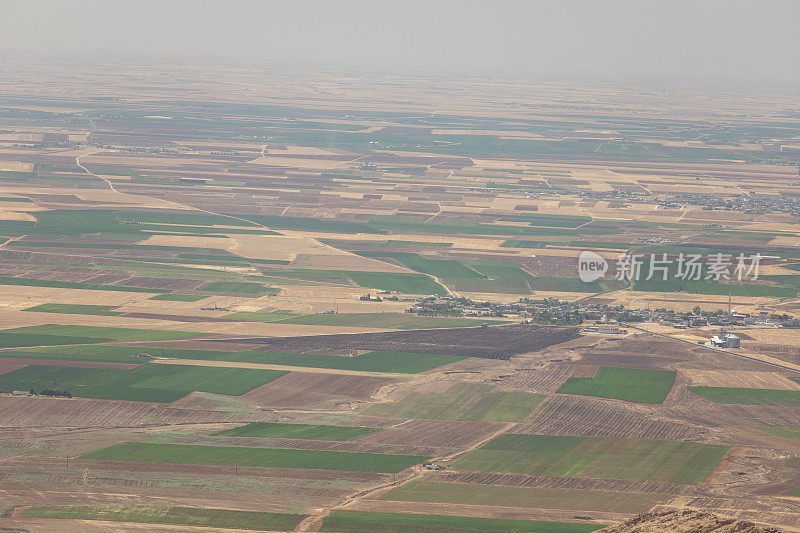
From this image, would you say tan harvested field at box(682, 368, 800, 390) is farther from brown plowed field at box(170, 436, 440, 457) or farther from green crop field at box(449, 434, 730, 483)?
brown plowed field at box(170, 436, 440, 457)

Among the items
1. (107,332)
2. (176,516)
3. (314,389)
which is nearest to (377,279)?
(107,332)

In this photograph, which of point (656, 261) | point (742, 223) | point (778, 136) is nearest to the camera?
point (656, 261)

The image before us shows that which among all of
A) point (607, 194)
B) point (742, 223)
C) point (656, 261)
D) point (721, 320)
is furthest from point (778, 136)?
point (721, 320)

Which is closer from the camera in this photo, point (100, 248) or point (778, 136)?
point (100, 248)

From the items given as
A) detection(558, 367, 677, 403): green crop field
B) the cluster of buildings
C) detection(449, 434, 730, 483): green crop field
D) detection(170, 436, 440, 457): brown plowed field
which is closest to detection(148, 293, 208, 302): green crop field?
the cluster of buildings

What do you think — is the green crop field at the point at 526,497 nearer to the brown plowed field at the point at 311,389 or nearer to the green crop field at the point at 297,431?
the green crop field at the point at 297,431

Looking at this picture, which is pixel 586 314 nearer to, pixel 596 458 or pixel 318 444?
pixel 596 458

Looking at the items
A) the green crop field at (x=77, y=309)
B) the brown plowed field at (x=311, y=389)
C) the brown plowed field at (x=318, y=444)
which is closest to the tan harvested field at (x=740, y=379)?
the brown plowed field at (x=311, y=389)

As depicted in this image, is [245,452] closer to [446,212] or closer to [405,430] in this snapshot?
[405,430]
